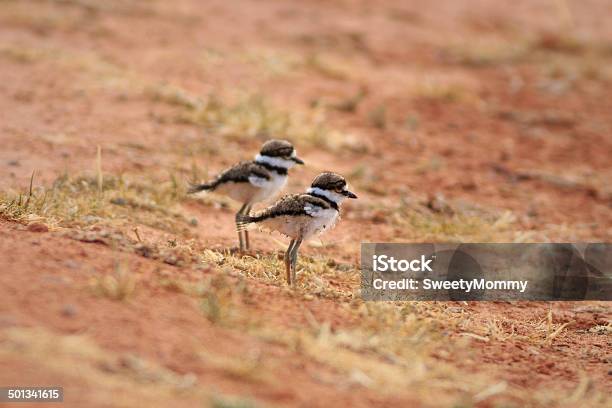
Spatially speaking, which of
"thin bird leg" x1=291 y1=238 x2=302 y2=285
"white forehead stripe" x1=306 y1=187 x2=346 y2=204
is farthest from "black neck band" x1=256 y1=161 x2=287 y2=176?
"thin bird leg" x1=291 y1=238 x2=302 y2=285

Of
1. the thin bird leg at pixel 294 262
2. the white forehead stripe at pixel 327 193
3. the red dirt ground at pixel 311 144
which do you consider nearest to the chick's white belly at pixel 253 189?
the red dirt ground at pixel 311 144

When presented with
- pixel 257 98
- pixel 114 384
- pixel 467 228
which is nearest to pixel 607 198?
pixel 467 228

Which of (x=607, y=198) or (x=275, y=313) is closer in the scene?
(x=275, y=313)

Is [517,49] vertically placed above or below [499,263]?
above

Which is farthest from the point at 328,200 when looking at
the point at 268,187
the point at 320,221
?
→ the point at 268,187

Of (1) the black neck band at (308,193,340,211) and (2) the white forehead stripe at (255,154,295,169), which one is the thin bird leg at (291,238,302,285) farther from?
(2) the white forehead stripe at (255,154,295,169)

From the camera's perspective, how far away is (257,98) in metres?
13.2

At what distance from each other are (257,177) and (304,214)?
3.67 feet

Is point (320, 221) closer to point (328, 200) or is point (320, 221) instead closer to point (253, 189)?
point (328, 200)

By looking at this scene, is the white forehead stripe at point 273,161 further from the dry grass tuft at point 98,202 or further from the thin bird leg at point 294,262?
the thin bird leg at point 294,262

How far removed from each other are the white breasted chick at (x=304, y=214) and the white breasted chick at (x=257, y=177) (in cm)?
70

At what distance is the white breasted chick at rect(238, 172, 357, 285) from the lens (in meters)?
7.36

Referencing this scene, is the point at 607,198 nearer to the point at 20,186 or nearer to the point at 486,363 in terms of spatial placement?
the point at 486,363

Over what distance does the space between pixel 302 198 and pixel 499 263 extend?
9.14 feet
